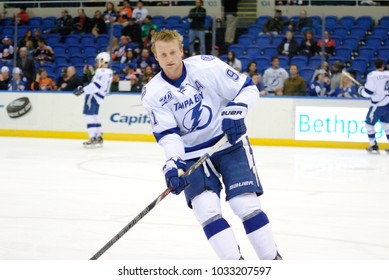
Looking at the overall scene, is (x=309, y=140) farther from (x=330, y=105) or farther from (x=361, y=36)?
(x=361, y=36)

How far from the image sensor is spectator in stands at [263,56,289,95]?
12.2 meters

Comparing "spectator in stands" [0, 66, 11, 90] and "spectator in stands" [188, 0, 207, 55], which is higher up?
"spectator in stands" [188, 0, 207, 55]

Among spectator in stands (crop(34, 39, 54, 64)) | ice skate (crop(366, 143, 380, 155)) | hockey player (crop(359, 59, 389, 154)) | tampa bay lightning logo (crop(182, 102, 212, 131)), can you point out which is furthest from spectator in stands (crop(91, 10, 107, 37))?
tampa bay lightning logo (crop(182, 102, 212, 131))

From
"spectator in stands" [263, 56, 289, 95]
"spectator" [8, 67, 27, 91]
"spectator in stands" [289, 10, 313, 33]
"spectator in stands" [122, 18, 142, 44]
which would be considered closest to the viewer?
"spectator in stands" [263, 56, 289, 95]

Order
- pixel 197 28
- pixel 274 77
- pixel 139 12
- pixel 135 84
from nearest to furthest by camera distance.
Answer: pixel 274 77
pixel 135 84
pixel 197 28
pixel 139 12

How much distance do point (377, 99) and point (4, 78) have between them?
602cm

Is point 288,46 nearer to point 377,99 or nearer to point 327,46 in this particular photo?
point 327,46

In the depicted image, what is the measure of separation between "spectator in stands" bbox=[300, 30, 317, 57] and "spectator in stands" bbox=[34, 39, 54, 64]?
4435 mm

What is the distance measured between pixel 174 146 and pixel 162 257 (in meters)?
1.01

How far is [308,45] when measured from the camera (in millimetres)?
12453

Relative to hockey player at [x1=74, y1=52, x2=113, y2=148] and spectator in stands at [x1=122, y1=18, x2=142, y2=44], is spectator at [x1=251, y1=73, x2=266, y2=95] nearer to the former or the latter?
hockey player at [x1=74, y1=52, x2=113, y2=148]

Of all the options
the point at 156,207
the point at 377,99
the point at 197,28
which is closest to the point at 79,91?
the point at 197,28

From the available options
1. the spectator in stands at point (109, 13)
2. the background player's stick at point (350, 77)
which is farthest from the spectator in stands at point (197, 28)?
the background player's stick at point (350, 77)

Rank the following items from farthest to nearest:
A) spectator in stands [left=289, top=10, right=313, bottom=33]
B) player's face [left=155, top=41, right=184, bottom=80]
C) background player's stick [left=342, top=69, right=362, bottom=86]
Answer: spectator in stands [left=289, top=10, right=313, bottom=33] → background player's stick [left=342, top=69, right=362, bottom=86] → player's face [left=155, top=41, right=184, bottom=80]
